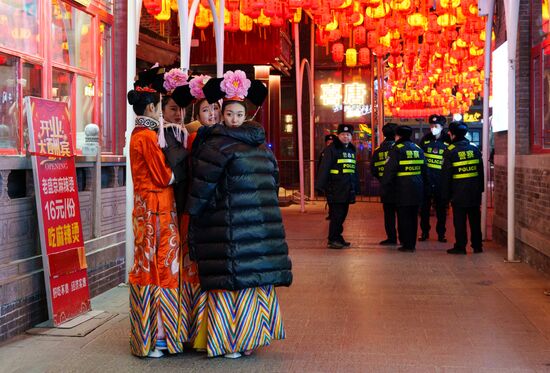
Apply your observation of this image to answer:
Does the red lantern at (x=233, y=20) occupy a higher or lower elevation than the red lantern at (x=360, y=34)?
higher

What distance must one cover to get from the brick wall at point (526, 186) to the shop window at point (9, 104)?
19.3 feet

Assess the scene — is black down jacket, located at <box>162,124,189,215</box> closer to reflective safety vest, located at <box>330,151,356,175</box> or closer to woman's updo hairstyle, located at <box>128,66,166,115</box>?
woman's updo hairstyle, located at <box>128,66,166,115</box>

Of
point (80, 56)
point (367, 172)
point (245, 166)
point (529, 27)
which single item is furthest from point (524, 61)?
point (367, 172)

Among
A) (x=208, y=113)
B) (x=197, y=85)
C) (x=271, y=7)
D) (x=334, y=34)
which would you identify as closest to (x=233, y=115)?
(x=197, y=85)

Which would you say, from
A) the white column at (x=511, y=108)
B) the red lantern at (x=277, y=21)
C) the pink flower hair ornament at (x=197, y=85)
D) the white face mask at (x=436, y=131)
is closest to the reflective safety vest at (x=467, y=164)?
the white column at (x=511, y=108)

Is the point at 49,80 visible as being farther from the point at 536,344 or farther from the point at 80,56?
the point at 536,344

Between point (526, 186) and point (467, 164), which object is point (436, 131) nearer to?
point (467, 164)

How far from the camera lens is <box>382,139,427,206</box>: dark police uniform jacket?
12133mm

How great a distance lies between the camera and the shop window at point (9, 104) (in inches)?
292

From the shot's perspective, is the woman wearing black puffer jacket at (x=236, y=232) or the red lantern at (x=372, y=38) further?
the red lantern at (x=372, y=38)

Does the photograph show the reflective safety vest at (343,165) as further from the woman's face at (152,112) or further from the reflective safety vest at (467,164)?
the woman's face at (152,112)

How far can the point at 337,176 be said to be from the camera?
12.5 metres

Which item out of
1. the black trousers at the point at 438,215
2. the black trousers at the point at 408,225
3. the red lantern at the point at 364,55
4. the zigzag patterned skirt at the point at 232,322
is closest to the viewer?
the zigzag patterned skirt at the point at 232,322

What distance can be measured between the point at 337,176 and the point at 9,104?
6032 millimetres
